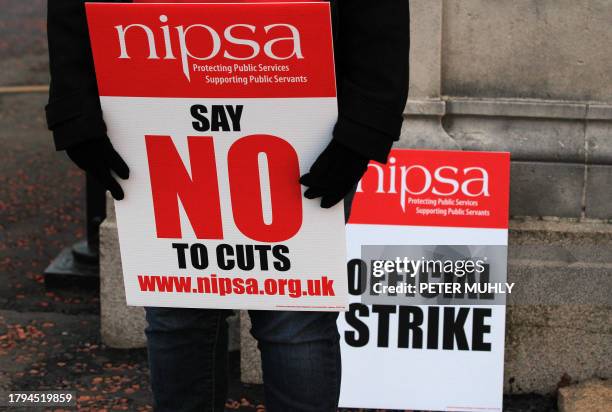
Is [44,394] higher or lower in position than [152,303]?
lower

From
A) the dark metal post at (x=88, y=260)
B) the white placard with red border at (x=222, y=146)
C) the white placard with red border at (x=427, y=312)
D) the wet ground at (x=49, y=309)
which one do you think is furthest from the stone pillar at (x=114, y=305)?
the white placard with red border at (x=222, y=146)

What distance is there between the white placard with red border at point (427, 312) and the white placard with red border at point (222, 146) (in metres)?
1.21

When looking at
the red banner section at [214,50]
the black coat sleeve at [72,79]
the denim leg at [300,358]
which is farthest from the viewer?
the denim leg at [300,358]

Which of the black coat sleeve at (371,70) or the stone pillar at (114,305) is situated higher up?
the black coat sleeve at (371,70)

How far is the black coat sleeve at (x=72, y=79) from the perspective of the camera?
235cm

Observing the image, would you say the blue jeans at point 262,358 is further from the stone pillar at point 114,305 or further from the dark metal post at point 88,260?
the dark metal post at point 88,260

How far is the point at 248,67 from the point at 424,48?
1.63 m

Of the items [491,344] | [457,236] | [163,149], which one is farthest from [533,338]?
[163,149]

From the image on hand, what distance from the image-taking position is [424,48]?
12.4 feet

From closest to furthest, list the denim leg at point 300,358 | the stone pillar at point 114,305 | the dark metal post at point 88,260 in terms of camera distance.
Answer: the denim leg at point 300,358 < the stone pillar at point 114,305 < the dark metal post at point 88,260

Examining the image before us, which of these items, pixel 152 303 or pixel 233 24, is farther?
pixel 152 303

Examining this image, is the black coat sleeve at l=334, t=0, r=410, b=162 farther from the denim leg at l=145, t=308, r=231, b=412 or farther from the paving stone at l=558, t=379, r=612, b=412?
the paving stone at l=558, t=379, r=612, b=412

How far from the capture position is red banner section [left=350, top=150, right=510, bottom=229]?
11.9ft

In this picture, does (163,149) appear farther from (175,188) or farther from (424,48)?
(424,48)
